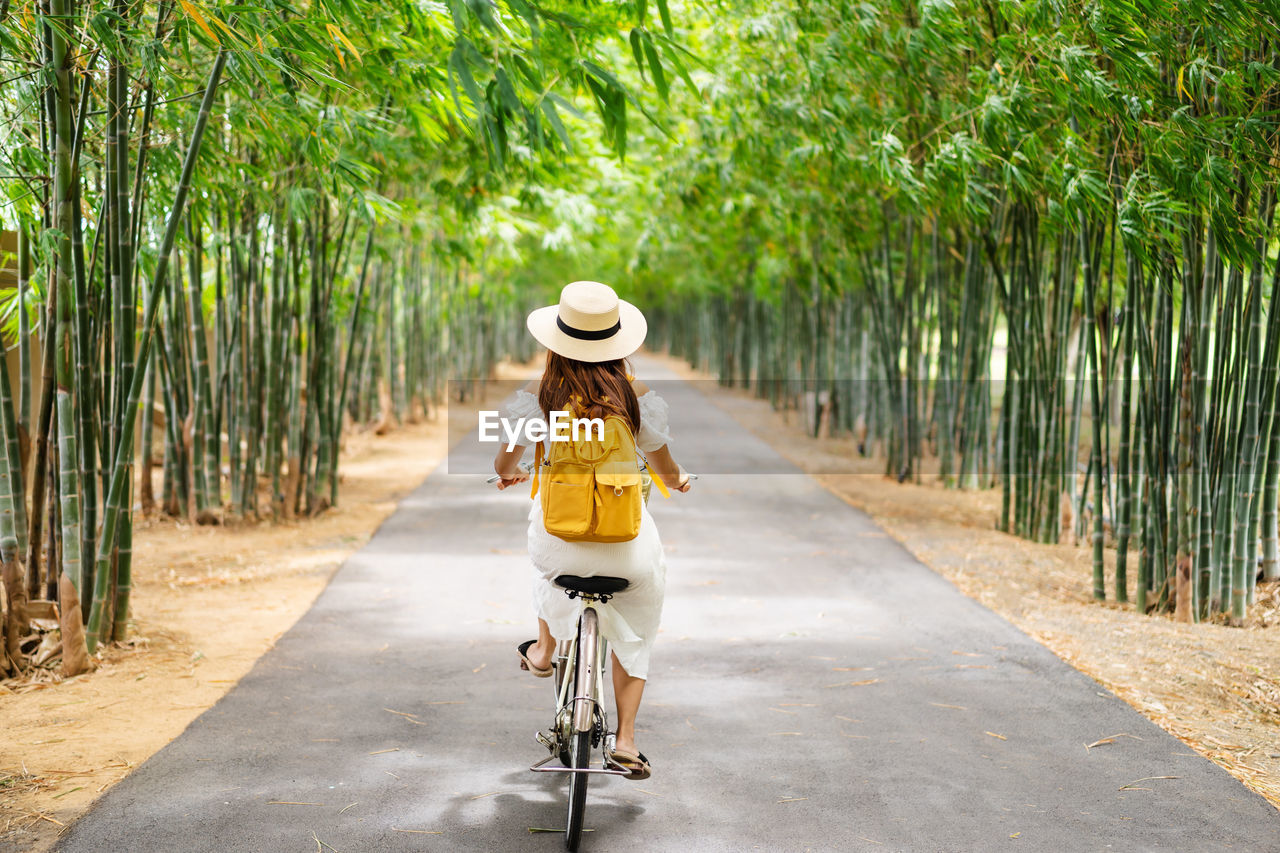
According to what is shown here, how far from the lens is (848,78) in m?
7.76

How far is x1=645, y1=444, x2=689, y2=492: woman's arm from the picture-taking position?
10.3 feet

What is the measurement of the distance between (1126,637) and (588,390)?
366 cm

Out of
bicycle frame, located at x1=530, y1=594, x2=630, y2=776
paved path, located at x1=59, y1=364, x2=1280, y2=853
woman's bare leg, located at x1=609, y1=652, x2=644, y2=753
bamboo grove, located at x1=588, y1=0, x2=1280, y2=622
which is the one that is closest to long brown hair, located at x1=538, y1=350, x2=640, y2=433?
bicycle frame, located at x1=530, y1=594, x2=630, y2=776

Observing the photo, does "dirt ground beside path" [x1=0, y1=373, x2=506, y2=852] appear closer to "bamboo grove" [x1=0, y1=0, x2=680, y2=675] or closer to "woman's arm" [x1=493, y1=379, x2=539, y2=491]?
"bamboo grove" [x1=0, y1=0, x2=680, y2=675]

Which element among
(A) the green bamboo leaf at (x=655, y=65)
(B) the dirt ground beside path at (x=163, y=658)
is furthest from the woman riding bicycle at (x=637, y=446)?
(B) the dirt ground beside path at (x=163, y=658)

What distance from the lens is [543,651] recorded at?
3.40 m

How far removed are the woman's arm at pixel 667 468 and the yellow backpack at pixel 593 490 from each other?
5.2 inches

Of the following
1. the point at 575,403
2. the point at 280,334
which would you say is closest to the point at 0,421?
the point at 575,403

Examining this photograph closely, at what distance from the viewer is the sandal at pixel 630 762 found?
3062 mm

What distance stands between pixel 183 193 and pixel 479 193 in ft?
15.9

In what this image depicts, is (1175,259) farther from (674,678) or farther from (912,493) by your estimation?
(912,493)

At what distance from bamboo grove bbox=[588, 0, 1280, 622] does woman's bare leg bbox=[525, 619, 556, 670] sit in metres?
3.33

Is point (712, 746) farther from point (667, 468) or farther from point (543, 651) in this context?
point (667, 468)

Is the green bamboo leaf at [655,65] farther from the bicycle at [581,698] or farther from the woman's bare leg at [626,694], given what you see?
the woman's bare leg at [626,694]
